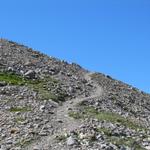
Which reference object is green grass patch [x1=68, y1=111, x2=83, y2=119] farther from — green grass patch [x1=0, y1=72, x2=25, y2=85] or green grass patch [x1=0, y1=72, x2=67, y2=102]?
green grass patch [x1=0, y1=72, x2=25, y2=85]

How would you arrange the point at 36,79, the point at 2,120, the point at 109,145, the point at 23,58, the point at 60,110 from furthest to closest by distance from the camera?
the point at 23,58 → the point at 36,79 → the point at 60,110 → the point at 2,120 → the point at 109,145

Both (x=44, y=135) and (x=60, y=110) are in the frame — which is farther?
(x=60, y=110)

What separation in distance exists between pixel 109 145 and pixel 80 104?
15.6 m

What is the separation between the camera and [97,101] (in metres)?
46.7

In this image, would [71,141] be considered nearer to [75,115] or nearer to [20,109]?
A: [75,115]

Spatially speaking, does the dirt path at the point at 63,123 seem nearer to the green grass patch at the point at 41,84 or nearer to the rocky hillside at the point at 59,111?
the rocky hillside at the point at 59,111

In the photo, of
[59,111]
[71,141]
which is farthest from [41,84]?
[71,141]

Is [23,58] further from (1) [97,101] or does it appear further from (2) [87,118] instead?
(2) [87,118]

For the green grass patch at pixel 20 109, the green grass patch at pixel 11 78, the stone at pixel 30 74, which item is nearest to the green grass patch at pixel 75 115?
the green grass patch at pixel 20 109

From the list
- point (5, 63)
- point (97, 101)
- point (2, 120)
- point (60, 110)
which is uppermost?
point (5, 63)

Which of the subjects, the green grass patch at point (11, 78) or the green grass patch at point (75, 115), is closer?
the green grass patch at point (75, 115)

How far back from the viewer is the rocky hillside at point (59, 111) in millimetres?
28859

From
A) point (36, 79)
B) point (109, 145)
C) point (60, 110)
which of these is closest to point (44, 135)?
point (109, 145)

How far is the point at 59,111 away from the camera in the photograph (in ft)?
125
